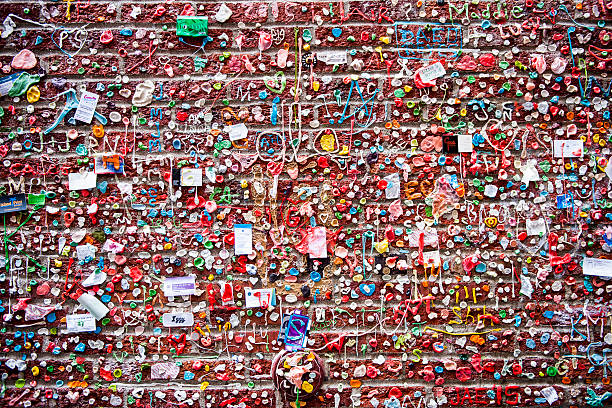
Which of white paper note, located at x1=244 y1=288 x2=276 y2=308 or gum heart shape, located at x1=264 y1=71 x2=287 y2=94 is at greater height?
gum heart shape, located at x1=264 y1=71 x2=287 y2=94

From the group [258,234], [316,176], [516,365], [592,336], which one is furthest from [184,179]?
[592,336]

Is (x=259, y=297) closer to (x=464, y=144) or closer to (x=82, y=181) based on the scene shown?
(x=82, y=181)

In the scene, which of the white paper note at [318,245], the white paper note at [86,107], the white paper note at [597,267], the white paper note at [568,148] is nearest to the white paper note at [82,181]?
the white paper note at [86,107]

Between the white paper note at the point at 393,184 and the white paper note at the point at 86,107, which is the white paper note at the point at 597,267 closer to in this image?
the white paper note at the point at 393,184

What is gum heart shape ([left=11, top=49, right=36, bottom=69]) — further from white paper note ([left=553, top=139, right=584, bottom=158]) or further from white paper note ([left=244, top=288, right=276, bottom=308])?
white paper note ([left=553, top=139, right=584, bottom=158])

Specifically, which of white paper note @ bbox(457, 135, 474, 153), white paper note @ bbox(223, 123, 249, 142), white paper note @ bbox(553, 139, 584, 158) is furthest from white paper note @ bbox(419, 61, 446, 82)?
white paper note @ bbox(223, 123, 249, 142)
